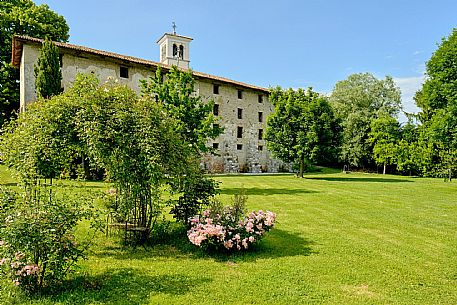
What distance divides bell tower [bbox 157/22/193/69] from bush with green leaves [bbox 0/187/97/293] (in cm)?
3710

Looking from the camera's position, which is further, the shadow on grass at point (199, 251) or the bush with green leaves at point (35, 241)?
the shadow on grass at point (199, 251)

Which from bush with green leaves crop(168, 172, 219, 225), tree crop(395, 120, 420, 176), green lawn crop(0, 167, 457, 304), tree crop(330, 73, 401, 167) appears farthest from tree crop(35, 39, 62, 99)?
tree crop(395, 120, 420, 176)

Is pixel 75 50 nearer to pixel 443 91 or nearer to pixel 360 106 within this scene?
pixel 443 91

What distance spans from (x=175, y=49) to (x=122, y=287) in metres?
39.2

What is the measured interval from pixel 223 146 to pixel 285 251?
26836mm

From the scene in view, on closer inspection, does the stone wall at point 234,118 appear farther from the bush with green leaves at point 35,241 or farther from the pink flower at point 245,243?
the bush with green leaves at point 35,241

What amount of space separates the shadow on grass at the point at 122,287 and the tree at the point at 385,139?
A: 114 ft

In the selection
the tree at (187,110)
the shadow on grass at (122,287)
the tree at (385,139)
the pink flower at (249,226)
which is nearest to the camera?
the shadow on grass at (122,287)

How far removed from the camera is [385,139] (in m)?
36.1

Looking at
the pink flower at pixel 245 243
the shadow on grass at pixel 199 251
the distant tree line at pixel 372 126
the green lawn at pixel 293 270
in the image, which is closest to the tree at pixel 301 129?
the distant tree line at pixel 372 126

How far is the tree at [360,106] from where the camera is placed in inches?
1526

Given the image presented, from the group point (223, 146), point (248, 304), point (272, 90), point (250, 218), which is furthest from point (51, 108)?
point (223, 146)

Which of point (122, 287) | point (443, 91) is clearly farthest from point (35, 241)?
point (443, 91)

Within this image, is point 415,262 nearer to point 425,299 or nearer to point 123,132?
point 425,299
